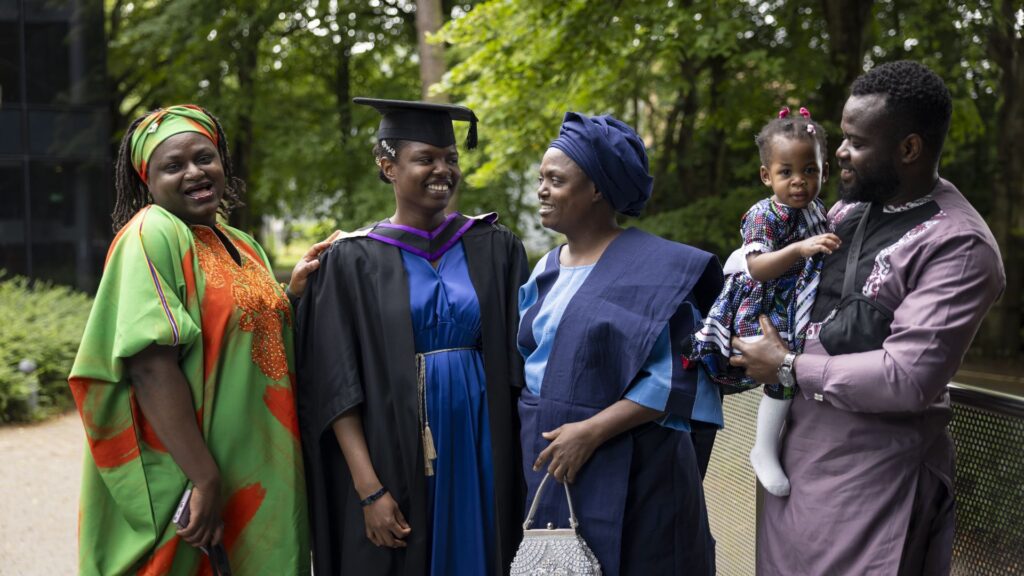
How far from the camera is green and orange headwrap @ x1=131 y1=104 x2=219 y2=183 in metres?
3.09

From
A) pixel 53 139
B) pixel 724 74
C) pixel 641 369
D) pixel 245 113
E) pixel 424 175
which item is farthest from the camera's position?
pixel 245 113

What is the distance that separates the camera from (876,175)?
236 cm

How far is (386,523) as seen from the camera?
3.14 meters

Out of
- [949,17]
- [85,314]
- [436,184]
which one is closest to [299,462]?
[436,184]

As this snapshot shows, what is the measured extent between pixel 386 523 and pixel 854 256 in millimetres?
1691

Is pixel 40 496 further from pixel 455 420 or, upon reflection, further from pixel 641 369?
pixel 641 369

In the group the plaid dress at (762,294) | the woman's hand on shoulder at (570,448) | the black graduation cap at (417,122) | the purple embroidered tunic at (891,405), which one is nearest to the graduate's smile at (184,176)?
the black graduation cap at (417,122)

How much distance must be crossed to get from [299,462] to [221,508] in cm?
31

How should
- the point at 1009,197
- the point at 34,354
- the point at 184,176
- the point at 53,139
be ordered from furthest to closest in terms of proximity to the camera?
the point at 53,139
the point at 1009,197
the point at 34,354
the point at 184,176

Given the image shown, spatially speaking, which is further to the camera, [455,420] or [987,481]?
[455,420]

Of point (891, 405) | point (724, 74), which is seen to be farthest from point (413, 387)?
point (724, 74)

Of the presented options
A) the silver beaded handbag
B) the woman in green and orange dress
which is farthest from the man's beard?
the woman in green and orange dress

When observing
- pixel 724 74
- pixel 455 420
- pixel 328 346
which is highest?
pixel 724 74

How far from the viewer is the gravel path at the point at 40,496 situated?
6055 mm
